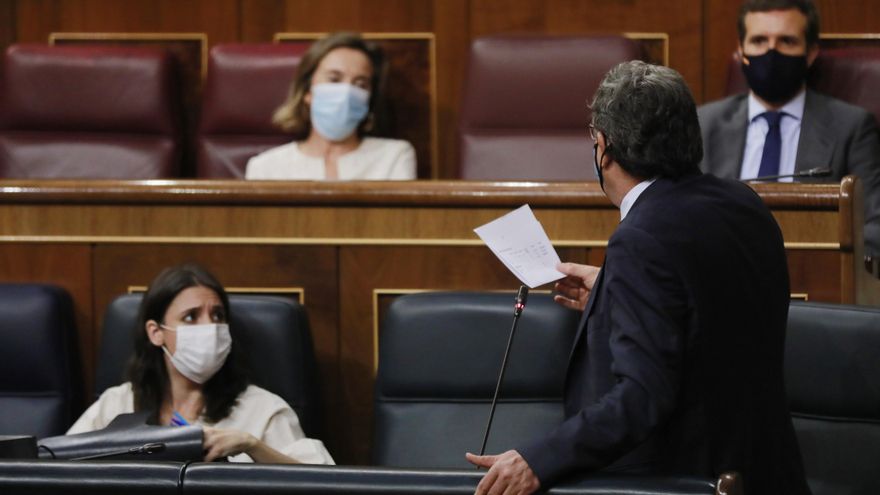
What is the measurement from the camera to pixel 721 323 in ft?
3.28

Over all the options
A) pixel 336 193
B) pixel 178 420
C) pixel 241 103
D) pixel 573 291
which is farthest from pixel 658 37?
pixel 178 420

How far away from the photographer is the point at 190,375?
59.7 inches

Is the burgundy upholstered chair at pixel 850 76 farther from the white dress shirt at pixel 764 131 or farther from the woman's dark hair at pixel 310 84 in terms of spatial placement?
the woman's dark hair at pixel 310 84

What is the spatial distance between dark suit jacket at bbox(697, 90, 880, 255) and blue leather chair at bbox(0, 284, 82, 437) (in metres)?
0.91

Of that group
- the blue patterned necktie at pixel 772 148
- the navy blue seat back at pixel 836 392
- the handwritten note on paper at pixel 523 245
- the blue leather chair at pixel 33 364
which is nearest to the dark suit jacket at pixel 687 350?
the handwritten note on paper at pixel 523 245

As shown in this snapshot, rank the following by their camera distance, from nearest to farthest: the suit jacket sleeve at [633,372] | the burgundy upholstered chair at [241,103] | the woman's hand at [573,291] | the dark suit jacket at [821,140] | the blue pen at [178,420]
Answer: the suit jacket sleeve at [633,372]
the woman's hand at [573,291]
the blue pen at [178,420]
the dark suit jacket at [821,140]
the burgundy upholstered chair at [241,103]

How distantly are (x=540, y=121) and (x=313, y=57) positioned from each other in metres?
0.38

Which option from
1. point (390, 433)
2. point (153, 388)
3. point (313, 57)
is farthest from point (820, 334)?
point (313, 57)

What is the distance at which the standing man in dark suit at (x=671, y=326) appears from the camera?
3.17ft

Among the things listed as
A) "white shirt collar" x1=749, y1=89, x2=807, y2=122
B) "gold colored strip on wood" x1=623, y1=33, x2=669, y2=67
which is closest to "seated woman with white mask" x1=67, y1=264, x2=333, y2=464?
"white shirt collar" x1=749, y1=89, x2=807, y2=122

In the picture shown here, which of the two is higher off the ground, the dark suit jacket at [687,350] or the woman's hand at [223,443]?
the dark suit jacket at [687,350]

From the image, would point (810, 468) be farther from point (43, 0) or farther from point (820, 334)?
point (43, 0)

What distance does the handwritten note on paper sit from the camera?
117cm

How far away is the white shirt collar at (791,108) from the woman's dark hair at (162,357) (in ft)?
2.85
